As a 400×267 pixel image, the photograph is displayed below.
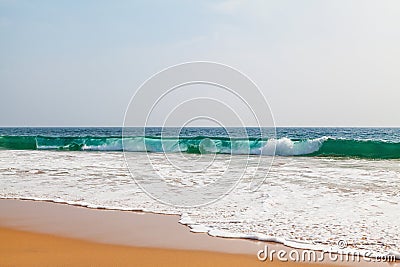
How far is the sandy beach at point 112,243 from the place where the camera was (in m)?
4.00

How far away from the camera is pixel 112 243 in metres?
4.63

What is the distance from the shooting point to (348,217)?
573 cm

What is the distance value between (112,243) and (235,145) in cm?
2170

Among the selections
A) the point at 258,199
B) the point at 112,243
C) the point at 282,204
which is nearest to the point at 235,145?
the point at 258,199

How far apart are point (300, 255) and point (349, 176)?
6.92m

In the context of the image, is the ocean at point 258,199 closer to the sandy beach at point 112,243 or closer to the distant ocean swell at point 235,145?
the sandy beach at point 112,243

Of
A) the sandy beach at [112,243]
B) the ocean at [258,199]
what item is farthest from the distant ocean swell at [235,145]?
the sandy beach at [112,243]

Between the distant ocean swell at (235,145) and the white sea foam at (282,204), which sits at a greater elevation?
the distant ocean swell at (235,145)

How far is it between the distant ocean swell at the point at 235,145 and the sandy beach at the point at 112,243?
1210cm

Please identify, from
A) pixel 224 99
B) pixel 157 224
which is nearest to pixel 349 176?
pixel 224 99

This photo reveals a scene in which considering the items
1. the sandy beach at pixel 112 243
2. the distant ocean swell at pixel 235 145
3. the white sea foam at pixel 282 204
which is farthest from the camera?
the distant ocean swell at pixel 235 145

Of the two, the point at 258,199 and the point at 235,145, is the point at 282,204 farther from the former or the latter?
the point at 235,145

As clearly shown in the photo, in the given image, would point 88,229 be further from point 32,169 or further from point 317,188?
point 32,169

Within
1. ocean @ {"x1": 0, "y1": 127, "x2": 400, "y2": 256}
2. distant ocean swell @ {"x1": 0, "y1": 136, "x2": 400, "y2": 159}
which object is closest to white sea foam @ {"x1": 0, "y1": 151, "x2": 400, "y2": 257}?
ocean @ {"x1": 0, "y1": 127, "x2": 400, "y2": 256}
